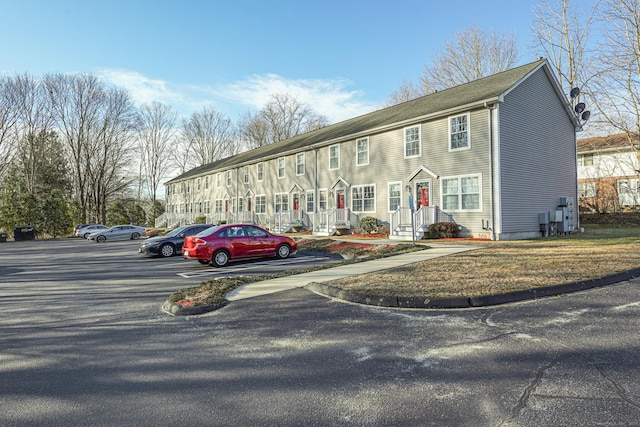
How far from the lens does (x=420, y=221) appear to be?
1862 centimetres

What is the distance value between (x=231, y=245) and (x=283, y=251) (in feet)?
7.35

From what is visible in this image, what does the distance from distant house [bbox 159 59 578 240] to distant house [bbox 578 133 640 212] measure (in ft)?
28.4

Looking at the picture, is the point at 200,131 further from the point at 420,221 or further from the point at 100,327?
the point at 100,327

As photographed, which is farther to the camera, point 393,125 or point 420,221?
point 393,125

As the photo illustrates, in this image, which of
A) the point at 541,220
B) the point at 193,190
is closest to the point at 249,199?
the point at 193,190

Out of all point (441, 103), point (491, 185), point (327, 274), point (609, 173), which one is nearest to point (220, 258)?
point (327, 274)

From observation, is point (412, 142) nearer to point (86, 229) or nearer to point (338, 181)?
point (338, 181)

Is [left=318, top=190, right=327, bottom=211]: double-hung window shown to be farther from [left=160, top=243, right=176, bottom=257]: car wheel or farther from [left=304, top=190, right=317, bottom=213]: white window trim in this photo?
[left=160, top=243, right=176, bottom=257]: car wheel

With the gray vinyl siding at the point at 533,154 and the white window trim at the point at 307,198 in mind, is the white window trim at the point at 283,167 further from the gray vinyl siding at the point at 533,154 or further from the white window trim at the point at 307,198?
the gray vinyl siding at the point at 533,154

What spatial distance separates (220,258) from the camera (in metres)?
13.1

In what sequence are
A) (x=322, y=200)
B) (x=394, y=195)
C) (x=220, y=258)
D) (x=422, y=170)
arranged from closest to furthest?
1. (x=220, y=258)
2. (x=422, y=170)
3. (x=394, y=195)
4. (x=322, y=200)

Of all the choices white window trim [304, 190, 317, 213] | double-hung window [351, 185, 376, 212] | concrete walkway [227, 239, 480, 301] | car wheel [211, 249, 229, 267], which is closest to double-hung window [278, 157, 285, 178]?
white window trim [304, 190, 317, 213]

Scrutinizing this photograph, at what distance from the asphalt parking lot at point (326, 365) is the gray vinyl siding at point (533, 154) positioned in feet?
36.1

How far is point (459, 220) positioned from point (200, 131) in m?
53.8
